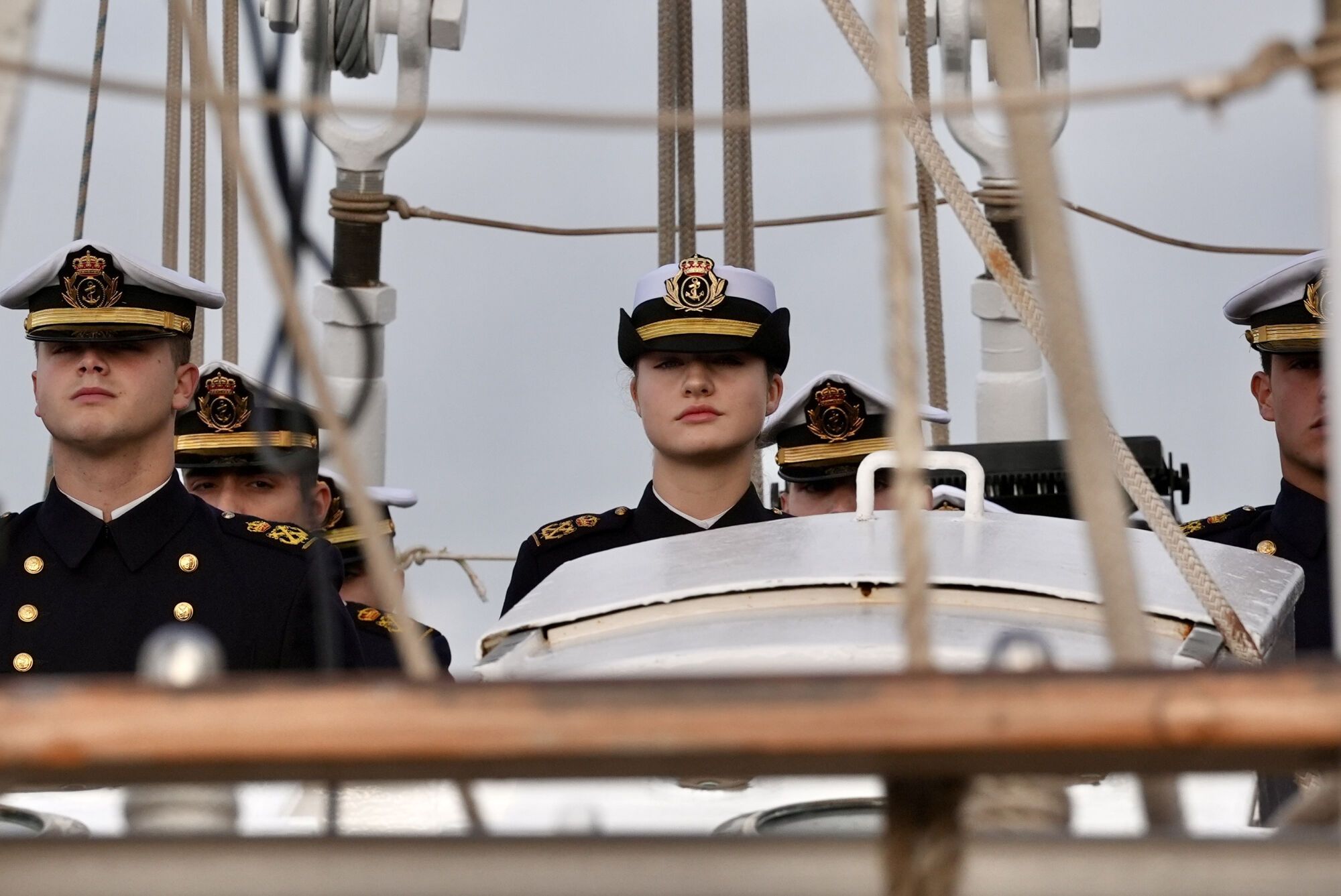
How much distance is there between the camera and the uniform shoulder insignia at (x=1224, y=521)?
3781 millimetres

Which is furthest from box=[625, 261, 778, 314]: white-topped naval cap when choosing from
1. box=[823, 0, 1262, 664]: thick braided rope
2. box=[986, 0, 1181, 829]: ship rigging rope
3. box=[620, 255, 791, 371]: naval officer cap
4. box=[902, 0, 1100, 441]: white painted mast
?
box=[986, 0, 1181, 829]: ship rigging rope

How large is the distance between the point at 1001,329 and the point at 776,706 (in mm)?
4791

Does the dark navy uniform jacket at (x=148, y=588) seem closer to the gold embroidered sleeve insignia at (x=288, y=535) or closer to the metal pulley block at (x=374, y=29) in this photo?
→ the gold embroidered sleeve insignia at (x=288, y=535)

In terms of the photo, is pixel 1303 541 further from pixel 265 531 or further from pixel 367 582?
pixel 367 582

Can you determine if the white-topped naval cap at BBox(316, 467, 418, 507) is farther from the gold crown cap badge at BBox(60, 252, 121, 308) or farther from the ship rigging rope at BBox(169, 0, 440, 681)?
the ship rigging rope at BBox(169, 0, 440, 681)

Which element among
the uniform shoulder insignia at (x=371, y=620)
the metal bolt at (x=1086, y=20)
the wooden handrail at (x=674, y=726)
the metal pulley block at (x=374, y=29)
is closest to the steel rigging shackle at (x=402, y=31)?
the metal pulley block at (x=374, y=29)

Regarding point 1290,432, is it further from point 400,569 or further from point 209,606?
point 209,606

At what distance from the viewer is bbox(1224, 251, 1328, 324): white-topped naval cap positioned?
3.55 meters

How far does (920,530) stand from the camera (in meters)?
0.96

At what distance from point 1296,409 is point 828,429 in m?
1.26

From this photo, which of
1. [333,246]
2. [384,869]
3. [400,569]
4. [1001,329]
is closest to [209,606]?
[400,569]

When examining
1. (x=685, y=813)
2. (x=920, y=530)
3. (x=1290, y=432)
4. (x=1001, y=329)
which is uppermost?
(x=1001, y=329)

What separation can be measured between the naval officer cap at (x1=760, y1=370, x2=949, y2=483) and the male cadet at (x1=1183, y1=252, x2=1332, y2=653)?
0.94 metres

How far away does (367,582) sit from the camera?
4355 mm
